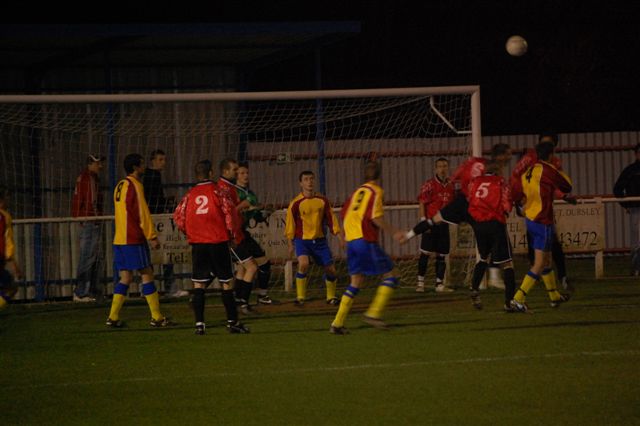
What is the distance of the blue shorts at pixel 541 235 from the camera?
13.4 m

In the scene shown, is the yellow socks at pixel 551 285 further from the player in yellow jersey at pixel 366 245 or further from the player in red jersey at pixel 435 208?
the player in red jersey at pixel 435 208

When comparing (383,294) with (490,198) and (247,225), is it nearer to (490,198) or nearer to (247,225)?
(490,198)

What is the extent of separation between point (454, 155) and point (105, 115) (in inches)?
294

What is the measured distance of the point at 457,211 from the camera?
49.0 feet

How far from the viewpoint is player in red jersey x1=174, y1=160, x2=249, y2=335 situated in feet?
40.4

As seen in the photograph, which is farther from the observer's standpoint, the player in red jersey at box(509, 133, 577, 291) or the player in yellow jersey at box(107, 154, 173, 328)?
the player in red jersey at box(509, 133, 577, 291)

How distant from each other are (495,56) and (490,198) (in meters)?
22.6

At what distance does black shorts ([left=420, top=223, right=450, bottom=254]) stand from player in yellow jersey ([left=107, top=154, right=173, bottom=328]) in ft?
16.9

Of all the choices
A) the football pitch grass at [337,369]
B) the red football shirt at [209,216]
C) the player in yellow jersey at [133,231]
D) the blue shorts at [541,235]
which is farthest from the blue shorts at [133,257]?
the blue shorts at [541,235]

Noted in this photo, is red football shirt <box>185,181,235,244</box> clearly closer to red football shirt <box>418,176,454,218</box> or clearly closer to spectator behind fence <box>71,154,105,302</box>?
spectator behind fence <box>71,154,105,302</box>

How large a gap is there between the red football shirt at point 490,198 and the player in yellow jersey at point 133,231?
3727 mm

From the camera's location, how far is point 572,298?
15.2 meters

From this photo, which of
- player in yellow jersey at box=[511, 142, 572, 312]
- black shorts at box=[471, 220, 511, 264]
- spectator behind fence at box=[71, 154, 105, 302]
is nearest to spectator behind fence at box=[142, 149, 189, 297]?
spectator behind fence at box=[71, 154, 105, 302]

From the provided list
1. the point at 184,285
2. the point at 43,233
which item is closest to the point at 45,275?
the point at 43,233
